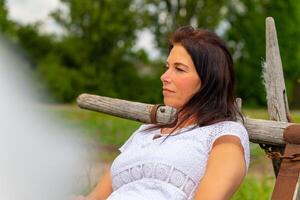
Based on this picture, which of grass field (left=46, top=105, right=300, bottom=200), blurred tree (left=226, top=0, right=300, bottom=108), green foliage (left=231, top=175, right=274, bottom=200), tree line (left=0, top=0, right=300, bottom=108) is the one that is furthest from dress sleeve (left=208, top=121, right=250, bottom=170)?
blurred tree (left=226, top=0, right=300, bottom=108)

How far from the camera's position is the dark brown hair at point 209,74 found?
2850 mm

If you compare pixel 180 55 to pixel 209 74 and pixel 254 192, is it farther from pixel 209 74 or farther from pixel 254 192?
pixel 254 192

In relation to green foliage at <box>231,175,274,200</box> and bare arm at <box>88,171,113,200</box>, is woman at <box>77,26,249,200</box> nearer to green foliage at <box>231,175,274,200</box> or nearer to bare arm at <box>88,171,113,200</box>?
bare arm at <box>88,171,113,200</box>

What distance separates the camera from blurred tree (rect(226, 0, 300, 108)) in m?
26.9

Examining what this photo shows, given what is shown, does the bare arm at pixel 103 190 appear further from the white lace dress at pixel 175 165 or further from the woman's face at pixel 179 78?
the woman's face at pixel 179 78

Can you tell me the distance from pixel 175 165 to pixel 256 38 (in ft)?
81.5

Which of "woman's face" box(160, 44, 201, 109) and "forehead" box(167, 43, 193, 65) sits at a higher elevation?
"forehead" box(167, 43, 193, 65)

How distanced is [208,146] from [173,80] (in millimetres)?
264

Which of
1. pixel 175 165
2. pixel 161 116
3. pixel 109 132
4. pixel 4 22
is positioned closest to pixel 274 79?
pixel 161 116

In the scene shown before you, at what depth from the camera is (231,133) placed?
2803 millimetres

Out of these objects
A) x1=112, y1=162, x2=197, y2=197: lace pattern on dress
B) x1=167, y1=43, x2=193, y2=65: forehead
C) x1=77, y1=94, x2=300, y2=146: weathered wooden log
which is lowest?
x1=112, y1=162, x2=197, y2=197: lace pattern on dress

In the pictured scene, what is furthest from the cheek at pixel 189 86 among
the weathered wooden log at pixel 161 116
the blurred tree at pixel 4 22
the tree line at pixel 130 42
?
the tree line at pixel 130 42

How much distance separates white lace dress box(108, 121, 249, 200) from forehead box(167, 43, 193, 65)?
25 centimetres

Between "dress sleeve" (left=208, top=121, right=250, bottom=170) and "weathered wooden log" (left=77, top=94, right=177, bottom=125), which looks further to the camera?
"weathered wooden log" (left=77, top=94, right=177, bottom=125)
